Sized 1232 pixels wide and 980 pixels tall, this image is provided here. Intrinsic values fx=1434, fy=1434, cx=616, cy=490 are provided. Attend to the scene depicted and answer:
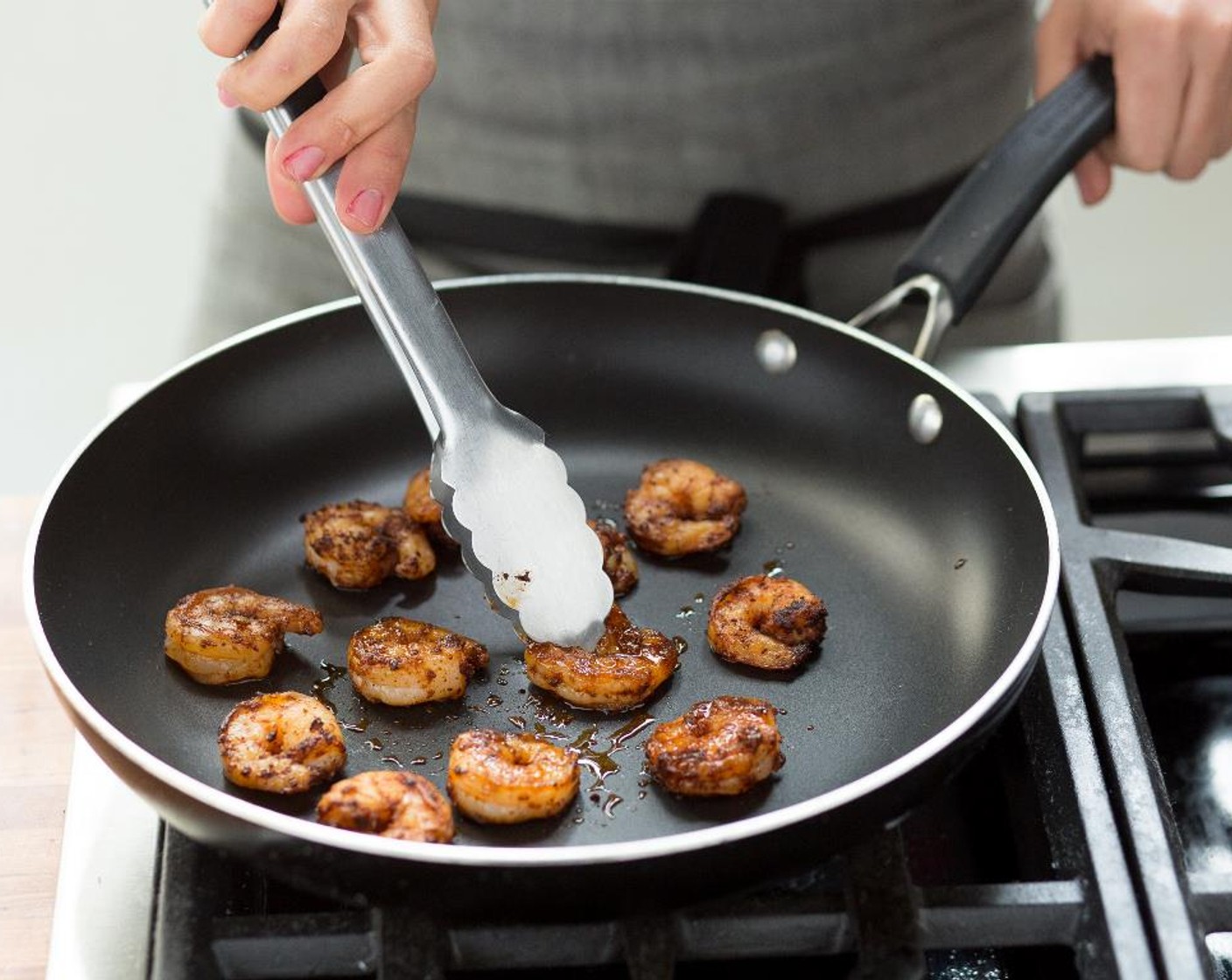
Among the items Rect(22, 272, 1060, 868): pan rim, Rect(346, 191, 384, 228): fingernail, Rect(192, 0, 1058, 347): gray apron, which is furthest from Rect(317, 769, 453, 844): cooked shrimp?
Rect(192, 0, 1058, 347): gray apron

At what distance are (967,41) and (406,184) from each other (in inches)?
26.8

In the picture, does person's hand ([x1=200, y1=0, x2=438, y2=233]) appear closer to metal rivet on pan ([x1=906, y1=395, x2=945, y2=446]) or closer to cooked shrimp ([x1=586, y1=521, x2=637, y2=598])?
cooked shrimp ([x1=586, y1=521, x2=637, y2=598])

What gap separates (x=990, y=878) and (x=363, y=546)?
594mm

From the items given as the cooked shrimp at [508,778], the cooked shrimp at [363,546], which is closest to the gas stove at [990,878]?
the cooked shrimp at [508,778]

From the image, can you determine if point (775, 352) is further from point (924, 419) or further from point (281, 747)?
point (281, 747)

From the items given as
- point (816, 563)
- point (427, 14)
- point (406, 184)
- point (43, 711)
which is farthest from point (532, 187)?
point (43, 711)

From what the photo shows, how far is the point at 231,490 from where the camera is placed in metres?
1.38

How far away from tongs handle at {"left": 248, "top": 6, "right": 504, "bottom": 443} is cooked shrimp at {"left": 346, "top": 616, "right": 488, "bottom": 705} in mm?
167

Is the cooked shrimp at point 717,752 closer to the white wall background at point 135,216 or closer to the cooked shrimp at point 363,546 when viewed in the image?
the cooked shrimp at point 363,546

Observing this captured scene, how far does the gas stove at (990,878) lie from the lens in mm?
923

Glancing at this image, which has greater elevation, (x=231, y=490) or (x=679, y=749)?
(x=231, y=490)

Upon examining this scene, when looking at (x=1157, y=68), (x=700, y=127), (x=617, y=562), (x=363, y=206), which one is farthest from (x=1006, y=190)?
(x=363, y=206)

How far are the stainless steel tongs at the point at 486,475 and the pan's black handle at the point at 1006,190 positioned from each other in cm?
43

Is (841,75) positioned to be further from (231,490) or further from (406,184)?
(231,490)
